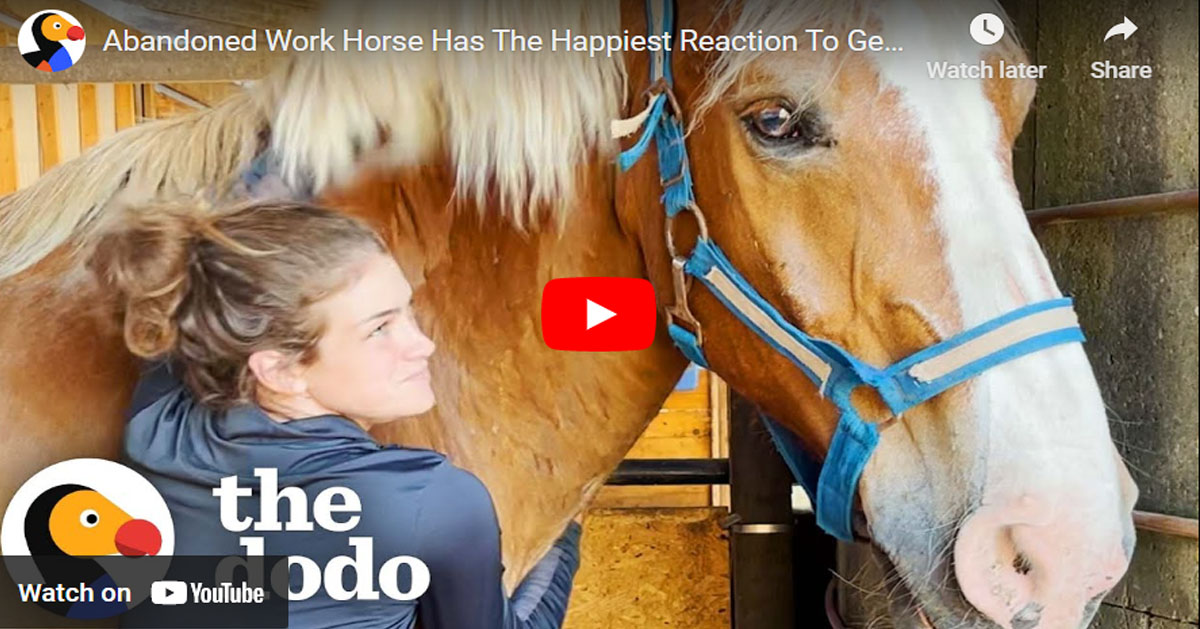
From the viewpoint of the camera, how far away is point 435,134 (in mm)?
964

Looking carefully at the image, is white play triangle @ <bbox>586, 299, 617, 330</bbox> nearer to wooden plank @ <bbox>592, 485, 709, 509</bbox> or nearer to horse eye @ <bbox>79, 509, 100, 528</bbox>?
horse eye @ <bbox>79, 509, 100, 528</bbox>

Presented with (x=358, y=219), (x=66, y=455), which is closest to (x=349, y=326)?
(x=358, y=219)

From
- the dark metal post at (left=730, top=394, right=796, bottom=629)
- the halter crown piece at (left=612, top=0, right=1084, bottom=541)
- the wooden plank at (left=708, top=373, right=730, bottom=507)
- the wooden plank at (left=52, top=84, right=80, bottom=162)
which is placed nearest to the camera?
the halter crown piece at (left=612, top=0, right=1084, bottom=541)

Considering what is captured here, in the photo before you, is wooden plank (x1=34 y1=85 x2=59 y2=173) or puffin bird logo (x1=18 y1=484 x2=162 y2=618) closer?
puffin bird logo (x1=18 y1=484 x2=162 y2=618)

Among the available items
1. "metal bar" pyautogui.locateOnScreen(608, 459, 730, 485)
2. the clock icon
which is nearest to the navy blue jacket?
"metal bar" pyautogui.locateOnScreen(608, 459, 730, 485)

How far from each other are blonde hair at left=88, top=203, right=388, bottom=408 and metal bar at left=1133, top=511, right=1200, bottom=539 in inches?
35.5

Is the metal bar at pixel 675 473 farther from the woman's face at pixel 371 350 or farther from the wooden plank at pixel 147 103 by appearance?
the wooden plank at pixel 147 103

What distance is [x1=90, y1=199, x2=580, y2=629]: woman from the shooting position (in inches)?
36.9

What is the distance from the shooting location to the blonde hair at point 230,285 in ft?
3.08

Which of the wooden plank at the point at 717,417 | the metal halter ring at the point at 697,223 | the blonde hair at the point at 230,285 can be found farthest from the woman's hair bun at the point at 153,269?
the wooden plank at the point at 717,417

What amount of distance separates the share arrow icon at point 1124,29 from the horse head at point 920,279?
23cm

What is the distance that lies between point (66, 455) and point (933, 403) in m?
0.87

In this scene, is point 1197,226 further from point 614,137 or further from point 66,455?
point 66,455

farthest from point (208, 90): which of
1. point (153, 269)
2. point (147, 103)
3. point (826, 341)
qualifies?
point (826, 341)
